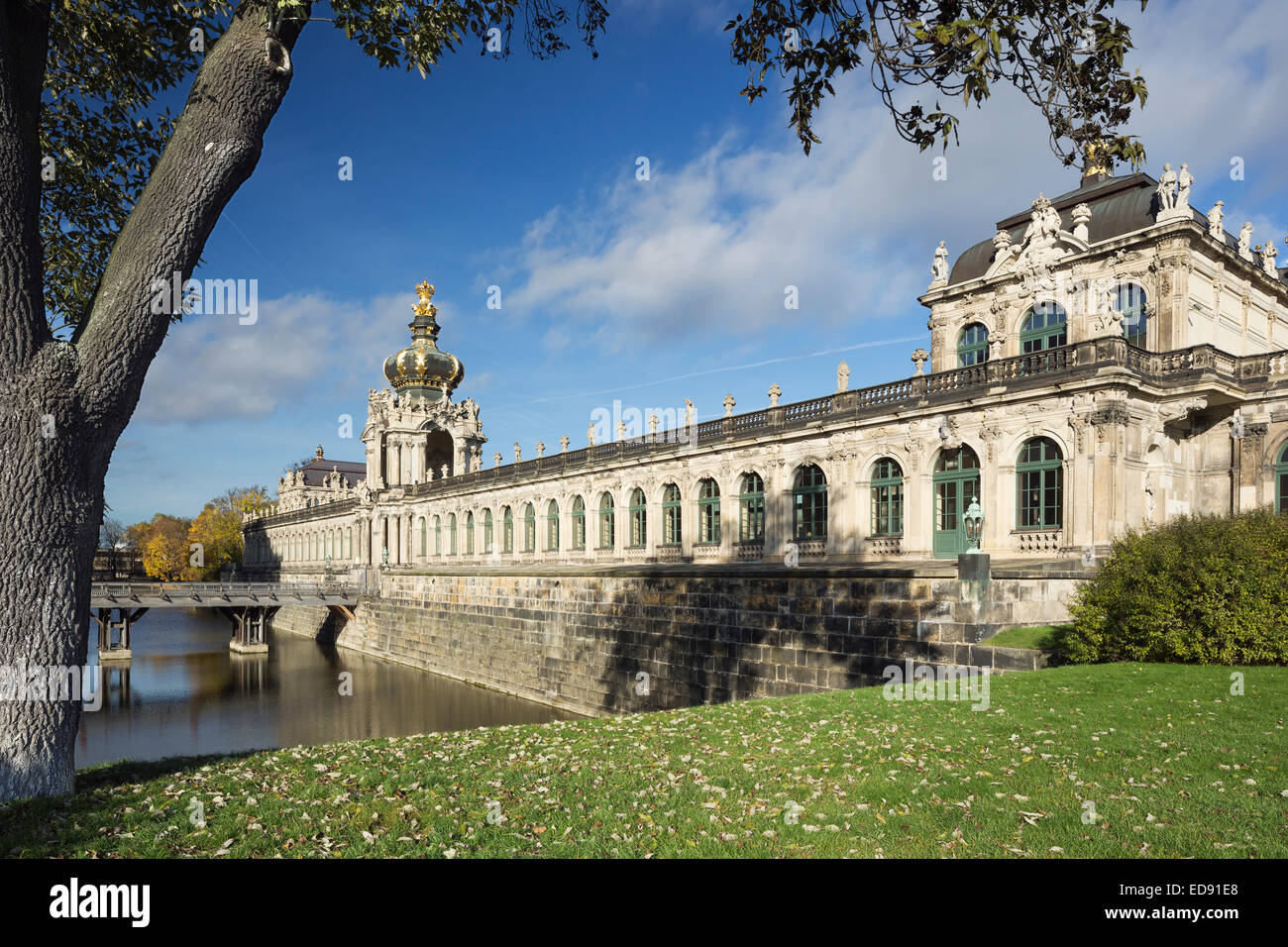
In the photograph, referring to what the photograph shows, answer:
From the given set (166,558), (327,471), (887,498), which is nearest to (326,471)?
(327,471)

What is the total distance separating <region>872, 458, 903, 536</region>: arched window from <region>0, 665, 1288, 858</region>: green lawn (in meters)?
14.1

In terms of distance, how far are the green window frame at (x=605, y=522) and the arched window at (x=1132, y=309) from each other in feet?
68.0

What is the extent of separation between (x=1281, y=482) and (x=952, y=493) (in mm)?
8496

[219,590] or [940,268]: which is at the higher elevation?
[940,268]

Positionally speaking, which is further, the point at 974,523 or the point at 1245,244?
the point at 1245,244

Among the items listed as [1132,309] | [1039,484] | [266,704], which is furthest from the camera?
[266,704]

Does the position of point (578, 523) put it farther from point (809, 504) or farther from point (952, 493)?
point (952, 493)

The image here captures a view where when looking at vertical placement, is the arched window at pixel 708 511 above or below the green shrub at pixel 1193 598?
above

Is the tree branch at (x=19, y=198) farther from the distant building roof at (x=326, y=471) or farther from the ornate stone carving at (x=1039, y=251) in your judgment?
the distant building roof at (x=326, y=471)

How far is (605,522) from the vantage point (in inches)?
1454

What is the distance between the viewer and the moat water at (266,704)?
2483 centimetres

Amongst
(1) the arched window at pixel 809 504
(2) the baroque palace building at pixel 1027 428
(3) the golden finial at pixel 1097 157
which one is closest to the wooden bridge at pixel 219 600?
(2) the baroque palace building at pixel 1027 428

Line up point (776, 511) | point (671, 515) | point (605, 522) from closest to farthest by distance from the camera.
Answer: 1. point (776, 511)
2. point (671, 515)
3. point (605, 522)
